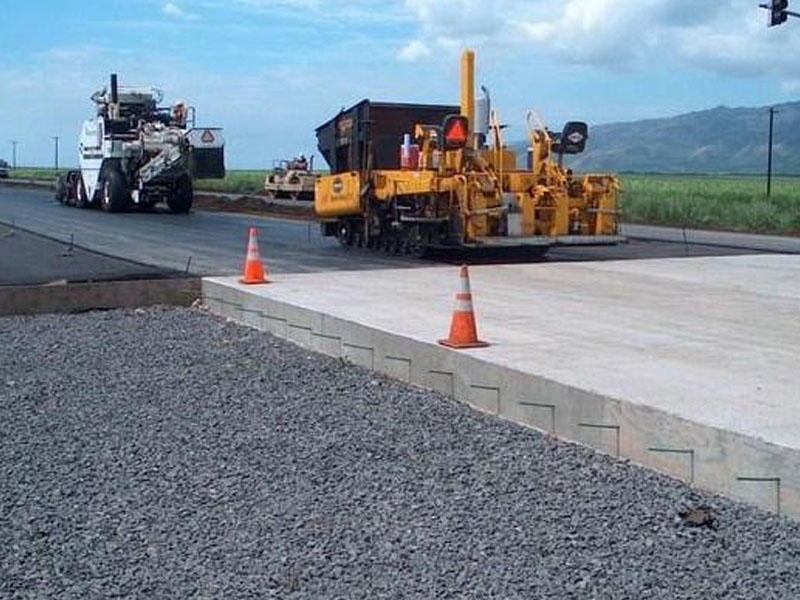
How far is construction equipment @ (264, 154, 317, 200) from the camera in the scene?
4594cm

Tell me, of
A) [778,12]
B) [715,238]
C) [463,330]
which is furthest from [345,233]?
[778,12]

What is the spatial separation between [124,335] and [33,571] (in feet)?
23.9

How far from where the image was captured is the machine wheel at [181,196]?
1322 inches

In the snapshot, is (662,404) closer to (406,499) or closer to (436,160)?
(406,499)

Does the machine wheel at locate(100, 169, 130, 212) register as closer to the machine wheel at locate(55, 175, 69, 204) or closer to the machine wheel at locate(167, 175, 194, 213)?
the machine wheel at locate(167, 175, 194, 213)

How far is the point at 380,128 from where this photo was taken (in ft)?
64.3

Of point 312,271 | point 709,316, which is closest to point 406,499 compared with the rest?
point 709,316

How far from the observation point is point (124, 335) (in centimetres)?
1297

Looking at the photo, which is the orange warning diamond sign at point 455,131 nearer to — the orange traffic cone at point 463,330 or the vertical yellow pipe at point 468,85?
the vertical yellow pipe at point 468,85

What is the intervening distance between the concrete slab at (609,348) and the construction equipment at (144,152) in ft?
53.6

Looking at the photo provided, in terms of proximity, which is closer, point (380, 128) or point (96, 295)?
point (96, 295)

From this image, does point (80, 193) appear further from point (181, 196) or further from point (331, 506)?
point (331, 506)

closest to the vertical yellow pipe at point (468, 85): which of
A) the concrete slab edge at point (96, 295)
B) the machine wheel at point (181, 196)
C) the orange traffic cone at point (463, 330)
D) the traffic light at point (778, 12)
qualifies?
the concrete slab edge at point (96, 295)

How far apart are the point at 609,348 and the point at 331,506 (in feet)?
11.5
